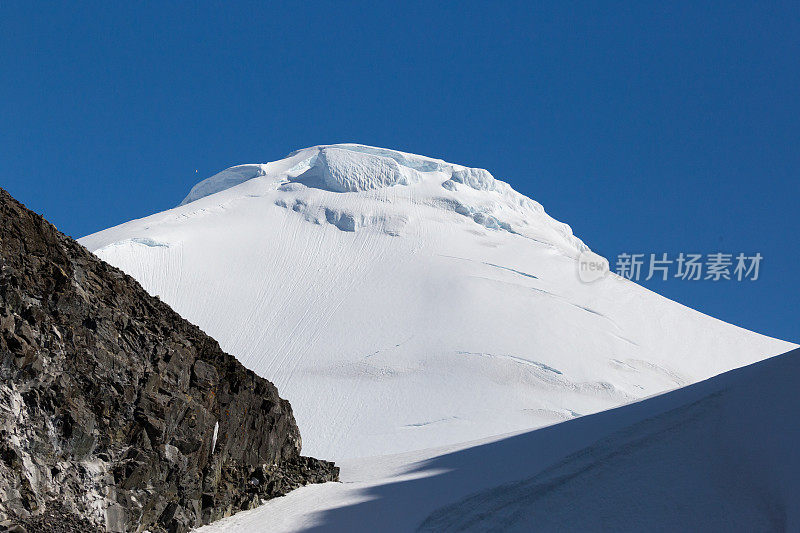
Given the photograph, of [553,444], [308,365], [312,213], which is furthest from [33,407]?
[312,213]

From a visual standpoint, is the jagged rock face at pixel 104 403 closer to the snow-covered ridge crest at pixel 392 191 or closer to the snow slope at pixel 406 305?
the snow slope at pixel 406 305

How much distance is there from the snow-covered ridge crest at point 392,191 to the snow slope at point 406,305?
197 millimetres

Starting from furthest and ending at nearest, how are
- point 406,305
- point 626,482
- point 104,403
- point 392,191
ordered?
1. point 392,191
2. point 406,305
3. point 626,482
4. point 104,403

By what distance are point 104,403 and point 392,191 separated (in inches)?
2097

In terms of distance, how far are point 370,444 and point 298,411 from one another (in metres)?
5.34

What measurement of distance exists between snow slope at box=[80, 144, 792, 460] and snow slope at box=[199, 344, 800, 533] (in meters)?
14.6

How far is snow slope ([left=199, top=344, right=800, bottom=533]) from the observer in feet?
43.1

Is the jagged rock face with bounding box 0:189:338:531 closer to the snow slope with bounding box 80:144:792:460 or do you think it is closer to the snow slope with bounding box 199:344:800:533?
the snow slope with bounding box 199:344:800:533

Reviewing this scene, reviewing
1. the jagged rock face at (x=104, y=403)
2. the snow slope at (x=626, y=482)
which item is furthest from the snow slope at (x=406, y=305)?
the jagged rock face at (x=104, y=403)

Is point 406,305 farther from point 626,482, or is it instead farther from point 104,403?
point 104,403

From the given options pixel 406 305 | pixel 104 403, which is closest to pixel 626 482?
pixel 104 403

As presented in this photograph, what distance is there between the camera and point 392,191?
218ft

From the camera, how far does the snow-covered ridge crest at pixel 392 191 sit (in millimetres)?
63594

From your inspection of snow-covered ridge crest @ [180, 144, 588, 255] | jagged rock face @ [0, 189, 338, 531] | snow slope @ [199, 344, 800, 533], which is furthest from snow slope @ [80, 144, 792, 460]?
jagged rock face @ [0, 189, 338, 531]
